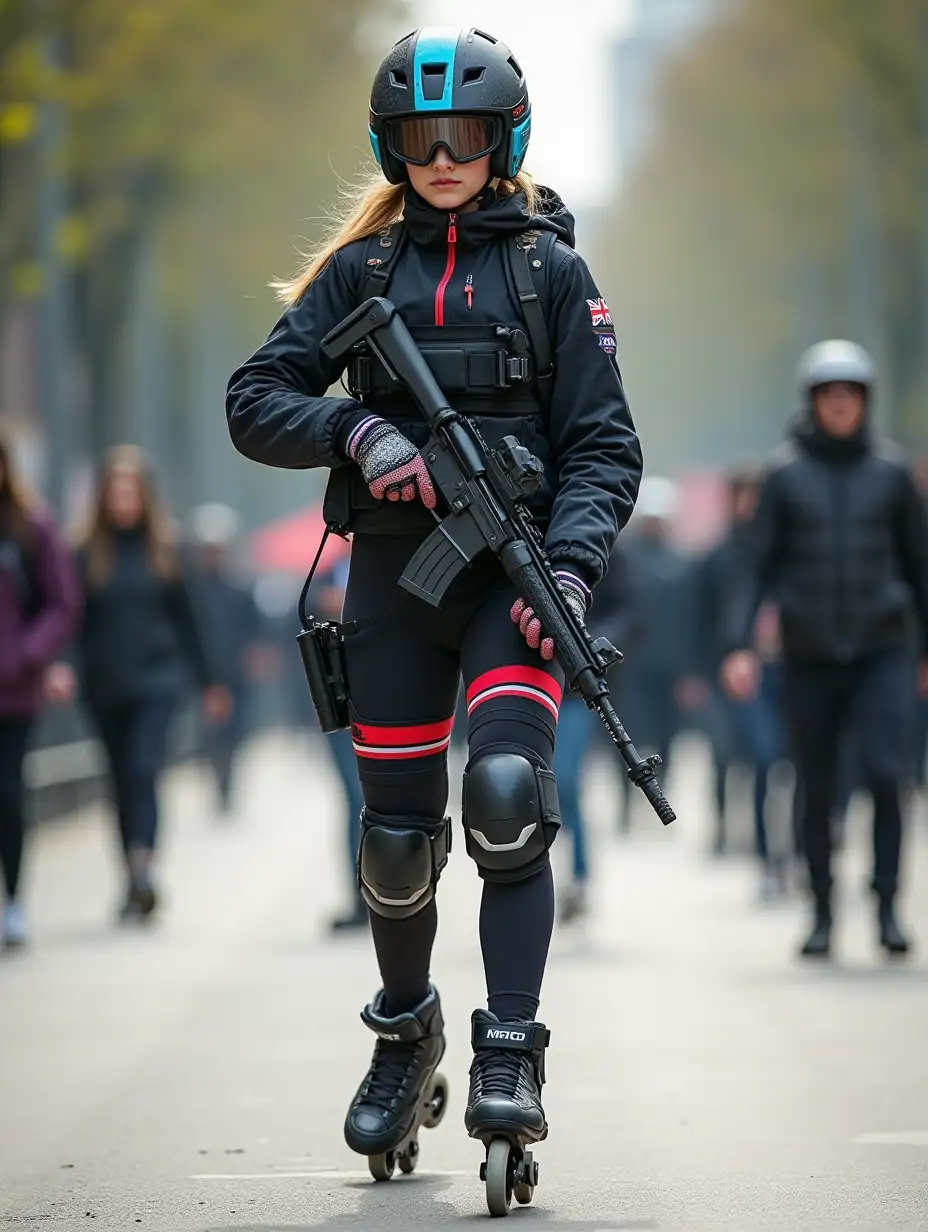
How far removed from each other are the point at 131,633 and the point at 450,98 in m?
6.95

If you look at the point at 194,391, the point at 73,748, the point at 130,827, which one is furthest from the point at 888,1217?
the point at 194,391

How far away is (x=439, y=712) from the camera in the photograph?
5578 millimetres

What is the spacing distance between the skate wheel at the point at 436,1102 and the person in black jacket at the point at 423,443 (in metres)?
0.14

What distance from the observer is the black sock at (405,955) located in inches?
224

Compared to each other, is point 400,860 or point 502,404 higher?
point 502,404

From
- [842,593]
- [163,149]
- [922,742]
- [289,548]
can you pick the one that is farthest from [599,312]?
[289,548]

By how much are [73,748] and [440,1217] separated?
48.3 ft

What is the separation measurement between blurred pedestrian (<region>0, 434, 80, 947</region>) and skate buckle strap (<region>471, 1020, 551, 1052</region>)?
5.87m

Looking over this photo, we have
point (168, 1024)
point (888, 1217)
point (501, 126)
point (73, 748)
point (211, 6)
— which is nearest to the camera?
point (888, 1217)

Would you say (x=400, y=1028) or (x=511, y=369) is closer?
(x=511, y=369)

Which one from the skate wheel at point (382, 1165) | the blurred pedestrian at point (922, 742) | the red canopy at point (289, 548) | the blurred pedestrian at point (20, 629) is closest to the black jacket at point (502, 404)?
the skate wheel at point (382, 1165)

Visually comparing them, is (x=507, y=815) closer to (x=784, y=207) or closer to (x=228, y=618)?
(x=228, y=618)

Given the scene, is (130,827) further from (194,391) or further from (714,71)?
(714,71)

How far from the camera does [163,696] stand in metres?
12.3
